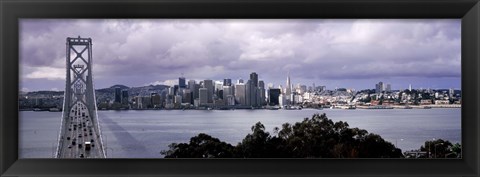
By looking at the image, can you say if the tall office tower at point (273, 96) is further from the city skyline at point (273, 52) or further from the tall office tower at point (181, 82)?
the tall office tower at point (181, 82)

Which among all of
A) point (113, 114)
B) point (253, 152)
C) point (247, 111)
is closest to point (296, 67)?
point (247, 111)

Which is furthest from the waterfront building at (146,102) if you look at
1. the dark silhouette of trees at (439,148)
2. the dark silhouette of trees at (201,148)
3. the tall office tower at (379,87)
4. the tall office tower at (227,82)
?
the dark silhouette of trees at (439,148)

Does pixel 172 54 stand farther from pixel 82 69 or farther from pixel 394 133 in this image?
pixel 394 133

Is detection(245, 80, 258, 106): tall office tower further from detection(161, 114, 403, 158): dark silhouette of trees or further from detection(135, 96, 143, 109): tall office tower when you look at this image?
detection(135, 96, 143, 109): tall office tower

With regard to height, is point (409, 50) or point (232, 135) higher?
point (409, 50)

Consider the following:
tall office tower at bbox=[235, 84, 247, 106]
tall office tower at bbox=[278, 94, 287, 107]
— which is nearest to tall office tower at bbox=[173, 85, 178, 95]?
tall office tower at bbox=[235, 84, 247, 106]

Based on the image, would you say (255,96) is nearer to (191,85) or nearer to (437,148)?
(191,85)
